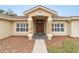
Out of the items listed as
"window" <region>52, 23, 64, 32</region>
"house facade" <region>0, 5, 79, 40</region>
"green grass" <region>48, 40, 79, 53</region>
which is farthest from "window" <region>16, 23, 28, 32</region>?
"green grass" <region>48, 40, 79, 53</region>

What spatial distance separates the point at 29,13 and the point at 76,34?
6960mm

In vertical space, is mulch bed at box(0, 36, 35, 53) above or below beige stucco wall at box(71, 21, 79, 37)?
below

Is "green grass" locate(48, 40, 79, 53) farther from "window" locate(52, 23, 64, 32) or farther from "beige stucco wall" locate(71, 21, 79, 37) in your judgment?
"window" locate(52, 23, 64, 32)

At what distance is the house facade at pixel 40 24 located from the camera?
1662 centimetres

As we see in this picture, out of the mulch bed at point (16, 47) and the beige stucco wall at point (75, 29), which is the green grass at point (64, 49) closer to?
the mulch bed at point (16, 47)

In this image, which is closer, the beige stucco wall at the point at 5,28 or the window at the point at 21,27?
the beige stucco wall at the point at 5,28

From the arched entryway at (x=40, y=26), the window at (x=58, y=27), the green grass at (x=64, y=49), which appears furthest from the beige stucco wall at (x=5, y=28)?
the green grass at (x=64, y=49)

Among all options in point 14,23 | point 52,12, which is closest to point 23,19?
point 14,23

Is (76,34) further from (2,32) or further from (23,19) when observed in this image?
(2,32)

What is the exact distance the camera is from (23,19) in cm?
1909

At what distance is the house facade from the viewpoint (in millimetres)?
16625

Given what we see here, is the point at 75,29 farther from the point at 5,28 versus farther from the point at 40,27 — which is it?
the point at 5,28

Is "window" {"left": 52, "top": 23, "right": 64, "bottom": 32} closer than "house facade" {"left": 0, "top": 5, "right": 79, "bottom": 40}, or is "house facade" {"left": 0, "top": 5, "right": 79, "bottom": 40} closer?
"house facade" {"left": 0, "top": 5, "right": 79, "bottom": 40}

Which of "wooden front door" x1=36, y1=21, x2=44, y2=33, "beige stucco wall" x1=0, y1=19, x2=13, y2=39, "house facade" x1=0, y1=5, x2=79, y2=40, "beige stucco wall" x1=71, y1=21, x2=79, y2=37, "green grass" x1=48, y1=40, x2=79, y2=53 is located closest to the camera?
"green grass" x1=48, y1=40, x2=79, y2=53
